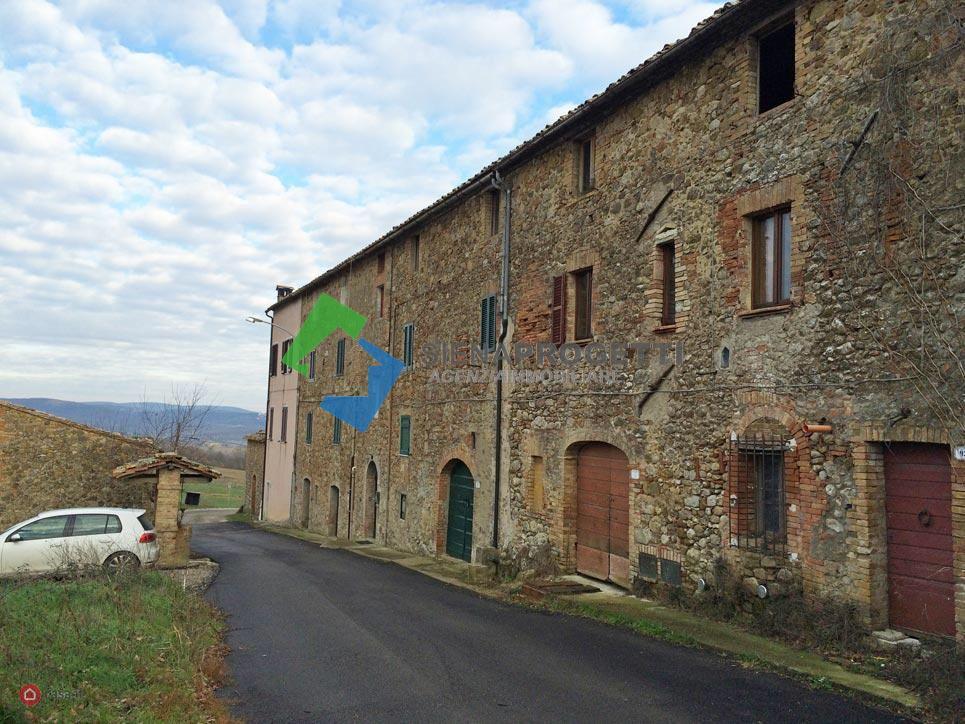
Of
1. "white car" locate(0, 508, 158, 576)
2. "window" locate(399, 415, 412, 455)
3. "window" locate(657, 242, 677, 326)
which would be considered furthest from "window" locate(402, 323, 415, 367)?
"window" locate(657, 242, 677, 326)

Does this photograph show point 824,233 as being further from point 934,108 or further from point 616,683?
point 616,683

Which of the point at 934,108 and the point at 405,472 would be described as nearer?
the point at 934,108

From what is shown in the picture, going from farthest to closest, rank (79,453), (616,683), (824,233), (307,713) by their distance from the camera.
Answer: (79,453) < (824,233) < (616,683) < (307,713)

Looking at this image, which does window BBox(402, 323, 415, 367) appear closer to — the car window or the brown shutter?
the brown shutter

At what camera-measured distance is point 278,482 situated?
3106 centimetres

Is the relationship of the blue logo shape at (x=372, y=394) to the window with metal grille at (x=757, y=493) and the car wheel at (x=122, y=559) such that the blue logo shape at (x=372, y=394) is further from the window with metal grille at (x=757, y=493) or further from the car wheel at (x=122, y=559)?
the window with metal grille at (x=757, y=493)

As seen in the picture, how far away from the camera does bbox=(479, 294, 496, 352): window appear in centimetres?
1483

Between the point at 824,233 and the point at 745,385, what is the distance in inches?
77.5

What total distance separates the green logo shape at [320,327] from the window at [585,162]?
11.6 meters

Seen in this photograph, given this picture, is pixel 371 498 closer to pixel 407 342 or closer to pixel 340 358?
pixel 407 342

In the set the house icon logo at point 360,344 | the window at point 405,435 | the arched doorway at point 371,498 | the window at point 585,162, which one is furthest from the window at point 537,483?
the arched doorway at point 371,498

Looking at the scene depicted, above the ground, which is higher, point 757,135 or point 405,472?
point 757,135

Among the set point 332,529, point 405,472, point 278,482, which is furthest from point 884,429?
point 278,482

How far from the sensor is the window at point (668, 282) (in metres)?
10.4
